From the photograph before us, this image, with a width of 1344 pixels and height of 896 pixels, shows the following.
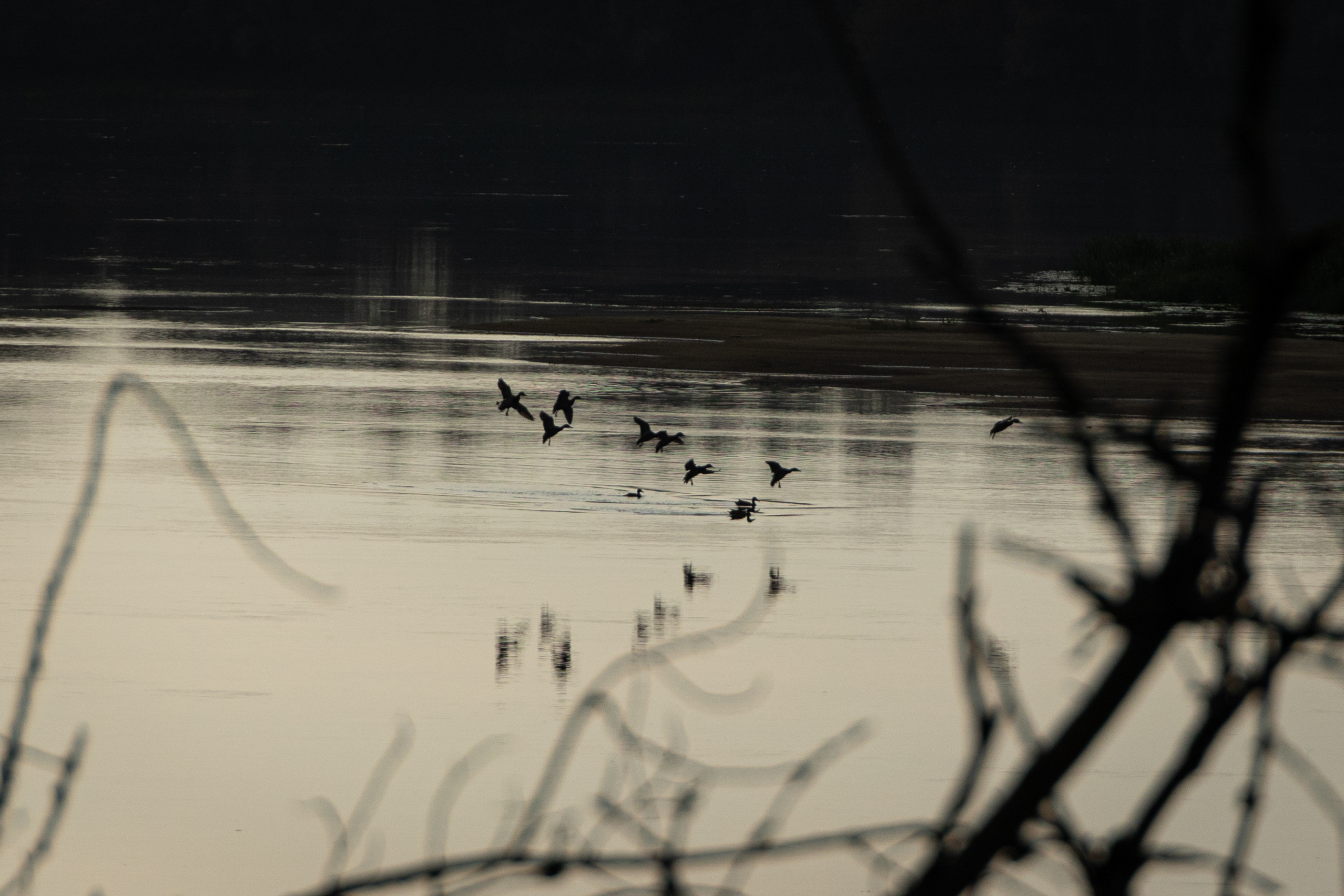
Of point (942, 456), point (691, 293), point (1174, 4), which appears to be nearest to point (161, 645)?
point (942, 456)

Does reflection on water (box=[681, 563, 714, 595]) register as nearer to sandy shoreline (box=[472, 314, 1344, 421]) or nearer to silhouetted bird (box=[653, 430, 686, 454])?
silhouetted bird (box=[653, 430, 686, 454])

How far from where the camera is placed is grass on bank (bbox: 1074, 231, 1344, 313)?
31812 millimetres

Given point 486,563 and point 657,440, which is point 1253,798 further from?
point 657,440

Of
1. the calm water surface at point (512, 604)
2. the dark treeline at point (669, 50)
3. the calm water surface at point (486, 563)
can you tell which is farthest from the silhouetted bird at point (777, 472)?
the dark treeline at point (669, 50)

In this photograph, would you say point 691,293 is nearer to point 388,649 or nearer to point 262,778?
point 388,649

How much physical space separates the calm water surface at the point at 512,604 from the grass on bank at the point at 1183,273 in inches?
490

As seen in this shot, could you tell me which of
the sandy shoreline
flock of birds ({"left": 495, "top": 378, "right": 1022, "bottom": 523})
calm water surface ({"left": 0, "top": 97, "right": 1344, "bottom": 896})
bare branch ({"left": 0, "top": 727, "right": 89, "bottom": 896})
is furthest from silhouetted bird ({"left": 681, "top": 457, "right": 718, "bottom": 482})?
bare branch ({"left": 0, "top": 727, "right": 89, "bottom": 896})

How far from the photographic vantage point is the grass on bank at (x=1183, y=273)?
104 feet

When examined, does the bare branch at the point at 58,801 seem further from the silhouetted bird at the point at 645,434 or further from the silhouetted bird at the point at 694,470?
the silhouetted bird at the point at 645,434

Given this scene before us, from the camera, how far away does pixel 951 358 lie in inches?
995

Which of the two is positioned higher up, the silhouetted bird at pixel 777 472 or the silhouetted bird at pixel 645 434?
the silhouetted bird at pixel 645 434

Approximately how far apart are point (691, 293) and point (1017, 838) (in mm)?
32272

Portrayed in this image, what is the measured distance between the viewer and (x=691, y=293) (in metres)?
33.4

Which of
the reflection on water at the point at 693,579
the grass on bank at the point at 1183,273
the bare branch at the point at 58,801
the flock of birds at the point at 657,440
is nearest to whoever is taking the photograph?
the bare branch at the point at 58,801
